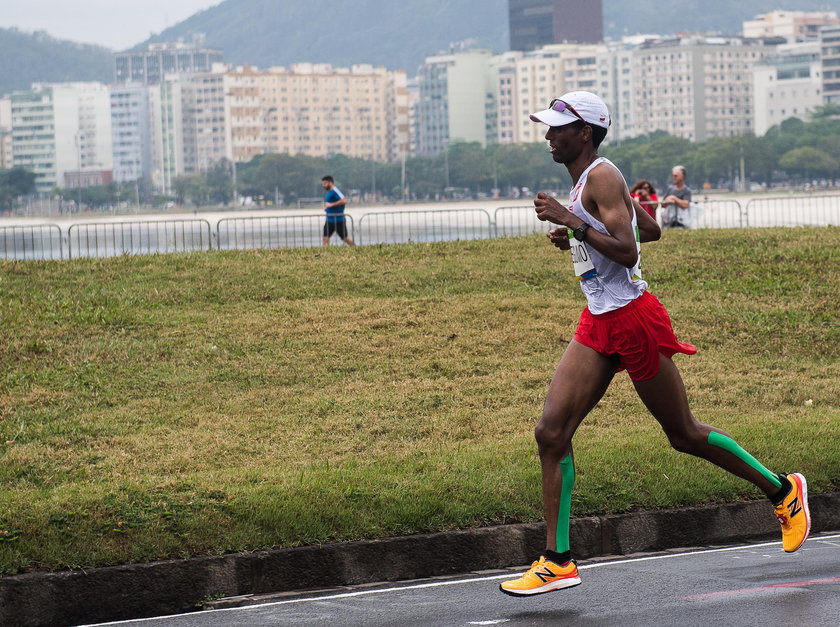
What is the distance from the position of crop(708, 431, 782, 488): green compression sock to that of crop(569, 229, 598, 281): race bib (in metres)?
0.91

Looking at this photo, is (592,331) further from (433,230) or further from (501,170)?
(501,170)

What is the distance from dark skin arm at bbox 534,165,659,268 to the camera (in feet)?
18.2

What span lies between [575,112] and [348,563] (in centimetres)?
244

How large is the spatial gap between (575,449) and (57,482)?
10.4 ft

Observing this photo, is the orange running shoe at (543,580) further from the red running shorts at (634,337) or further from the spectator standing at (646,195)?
the spectator standing at (646,195)

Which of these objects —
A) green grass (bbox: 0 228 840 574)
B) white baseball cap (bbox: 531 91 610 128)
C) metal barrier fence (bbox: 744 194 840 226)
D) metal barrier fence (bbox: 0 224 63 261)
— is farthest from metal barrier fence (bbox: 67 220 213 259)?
metal barrier fence (bbox: 744 194 840 226)

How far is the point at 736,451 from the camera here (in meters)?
5.96

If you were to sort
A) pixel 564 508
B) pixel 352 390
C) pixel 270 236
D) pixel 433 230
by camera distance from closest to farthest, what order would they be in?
pixel 564 508 → pixel 352 390 → pixel 433 230 → pixel 270 236

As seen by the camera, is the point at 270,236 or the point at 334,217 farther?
the point at 270,236

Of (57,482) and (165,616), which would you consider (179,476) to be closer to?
(57,482)

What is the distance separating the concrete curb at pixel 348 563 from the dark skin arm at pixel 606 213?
6.08 feet

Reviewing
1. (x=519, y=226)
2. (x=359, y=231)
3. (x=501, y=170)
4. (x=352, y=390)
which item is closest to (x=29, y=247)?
(x=359, y=231)

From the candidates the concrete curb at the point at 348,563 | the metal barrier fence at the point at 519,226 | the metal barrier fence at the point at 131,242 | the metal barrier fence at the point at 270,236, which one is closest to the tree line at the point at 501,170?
the metal barrier fence at the point at 131,242

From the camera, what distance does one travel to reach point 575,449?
328 inches
